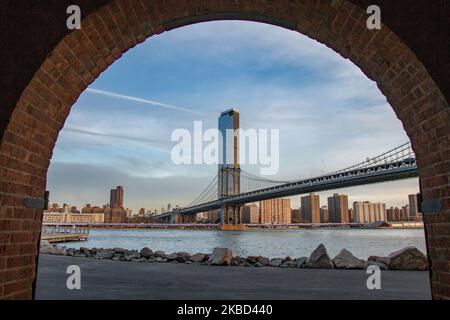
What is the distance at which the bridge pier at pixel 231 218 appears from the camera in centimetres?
6875

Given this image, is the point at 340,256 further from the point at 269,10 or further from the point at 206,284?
the point at 269,10

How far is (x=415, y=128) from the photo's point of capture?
12.7 ft

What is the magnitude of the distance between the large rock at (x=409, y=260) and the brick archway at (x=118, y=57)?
5706mm

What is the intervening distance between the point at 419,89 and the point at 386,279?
4930 millimetres

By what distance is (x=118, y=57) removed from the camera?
4.09 meters

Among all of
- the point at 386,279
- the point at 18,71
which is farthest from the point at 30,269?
the point at 386,279

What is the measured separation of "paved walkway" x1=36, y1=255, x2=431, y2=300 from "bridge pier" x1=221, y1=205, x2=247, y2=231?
196 ft

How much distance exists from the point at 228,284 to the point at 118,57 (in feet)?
14.2

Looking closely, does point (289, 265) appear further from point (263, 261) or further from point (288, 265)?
point (263, 261)

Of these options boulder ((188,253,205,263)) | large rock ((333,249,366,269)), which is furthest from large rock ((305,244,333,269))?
boulder ((188,253,205,263))
